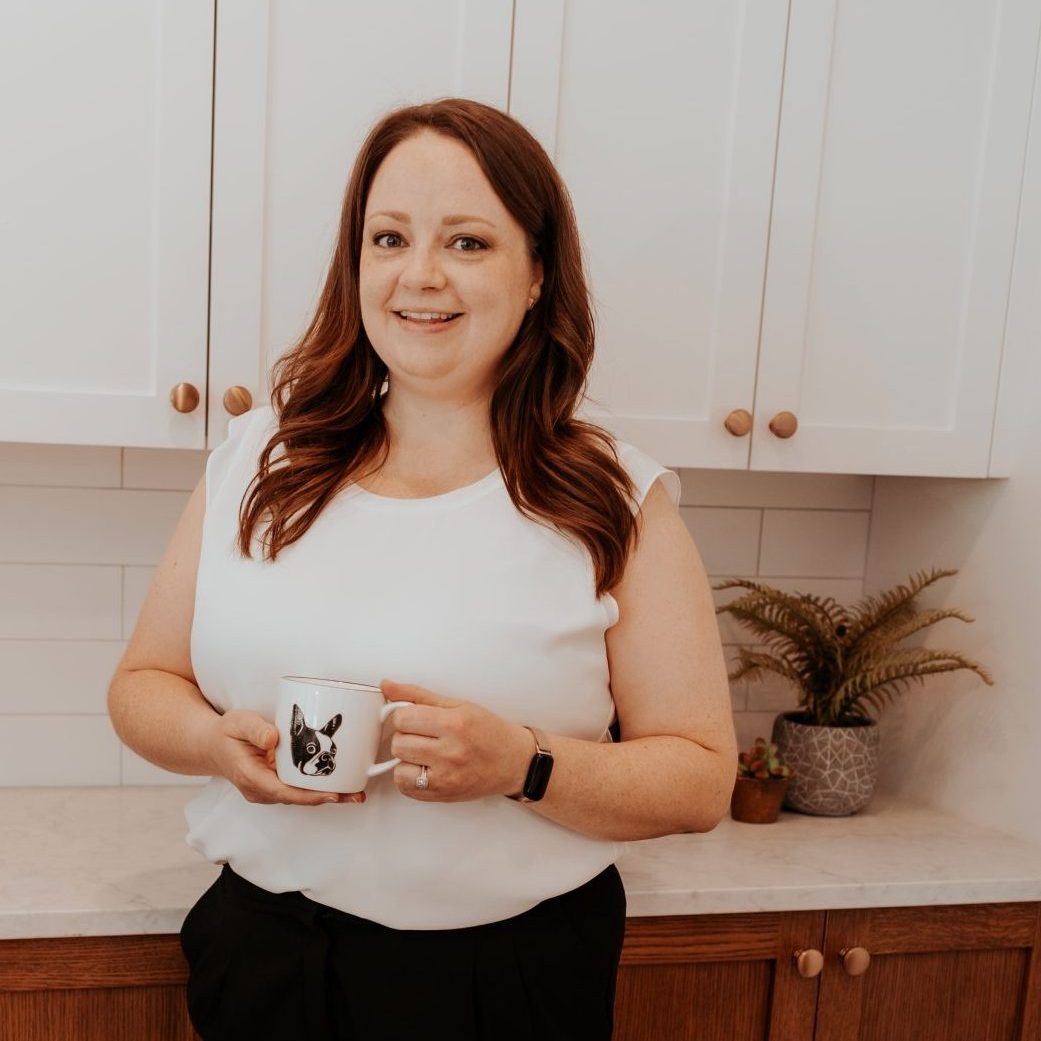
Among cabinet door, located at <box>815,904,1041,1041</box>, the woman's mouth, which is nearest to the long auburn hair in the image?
the woman's mouth

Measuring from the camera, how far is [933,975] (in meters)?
1.79

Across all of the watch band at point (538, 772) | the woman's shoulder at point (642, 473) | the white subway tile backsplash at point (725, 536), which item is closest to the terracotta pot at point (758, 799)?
the white subway tile backsplash at point (725, 536)

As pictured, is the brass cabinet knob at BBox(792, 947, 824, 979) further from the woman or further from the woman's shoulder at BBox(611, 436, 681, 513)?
the woman's shoulder at BBox(611, 436, 681, 513)

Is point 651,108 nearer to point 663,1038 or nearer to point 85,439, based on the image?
point 85,439

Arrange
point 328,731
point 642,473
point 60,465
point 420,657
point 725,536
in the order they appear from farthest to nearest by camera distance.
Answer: point 725,536 < point 60,465 < point 642,473 < point 420,657 < point 328,731

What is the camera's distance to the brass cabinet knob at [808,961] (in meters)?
1.70

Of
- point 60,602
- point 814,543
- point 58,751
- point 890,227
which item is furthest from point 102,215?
point 814,543

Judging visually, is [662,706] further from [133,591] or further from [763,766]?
[133,591]

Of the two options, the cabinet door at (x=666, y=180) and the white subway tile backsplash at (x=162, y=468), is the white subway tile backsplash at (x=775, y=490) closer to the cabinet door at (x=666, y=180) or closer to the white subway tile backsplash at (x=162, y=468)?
the cabinet door at (x=666, y=180)

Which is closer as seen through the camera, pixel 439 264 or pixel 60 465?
pixel 439 264

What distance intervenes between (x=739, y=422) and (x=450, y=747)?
86 centimetres

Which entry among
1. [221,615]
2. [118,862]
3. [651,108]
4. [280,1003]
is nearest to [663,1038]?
[280,1003]

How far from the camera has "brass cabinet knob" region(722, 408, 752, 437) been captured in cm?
181

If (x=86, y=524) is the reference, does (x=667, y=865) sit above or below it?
below
